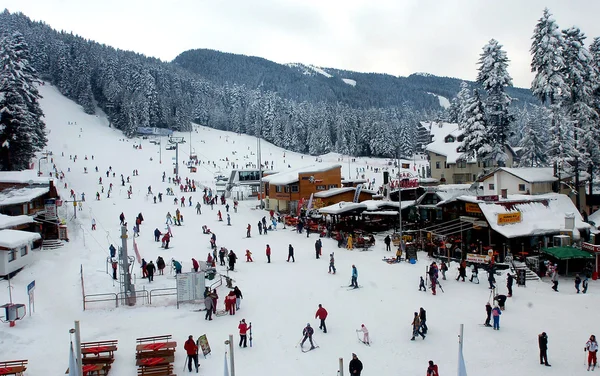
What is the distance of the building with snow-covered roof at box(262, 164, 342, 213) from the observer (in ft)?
146

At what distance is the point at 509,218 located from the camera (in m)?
27.8

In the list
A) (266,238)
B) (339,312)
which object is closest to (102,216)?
(266,238)

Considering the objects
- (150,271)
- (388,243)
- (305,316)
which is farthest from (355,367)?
(388,243)

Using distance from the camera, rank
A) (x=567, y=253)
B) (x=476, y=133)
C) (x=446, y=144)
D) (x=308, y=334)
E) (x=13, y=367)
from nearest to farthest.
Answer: (x=13, y=367)
(x=308, y=334)
(x=567, y=253)
(x=476, y=133)
(x=446, y=144)

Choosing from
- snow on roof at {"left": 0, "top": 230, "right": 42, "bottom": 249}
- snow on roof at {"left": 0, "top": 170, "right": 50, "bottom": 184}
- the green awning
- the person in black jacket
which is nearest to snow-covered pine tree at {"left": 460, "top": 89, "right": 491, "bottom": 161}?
the green awning

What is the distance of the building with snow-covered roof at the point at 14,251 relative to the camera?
70.0 ft

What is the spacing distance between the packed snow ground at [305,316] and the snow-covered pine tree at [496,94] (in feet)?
61.2

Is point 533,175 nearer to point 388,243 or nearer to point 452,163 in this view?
point 388,243

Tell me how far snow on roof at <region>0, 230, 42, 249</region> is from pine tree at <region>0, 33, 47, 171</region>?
66.5 feet

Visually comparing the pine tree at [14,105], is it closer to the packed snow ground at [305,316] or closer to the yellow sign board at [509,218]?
the packed snow ground at [305,316]

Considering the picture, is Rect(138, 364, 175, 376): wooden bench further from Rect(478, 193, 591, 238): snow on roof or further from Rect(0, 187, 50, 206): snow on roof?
Rect(478, 193, 591, 238): snow on roof

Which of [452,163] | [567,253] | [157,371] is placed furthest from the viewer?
[452,163]

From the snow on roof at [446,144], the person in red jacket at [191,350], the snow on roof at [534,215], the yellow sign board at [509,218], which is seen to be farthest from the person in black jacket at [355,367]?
the snow on roof at [446,144]

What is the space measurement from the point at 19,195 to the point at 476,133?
123 ft
